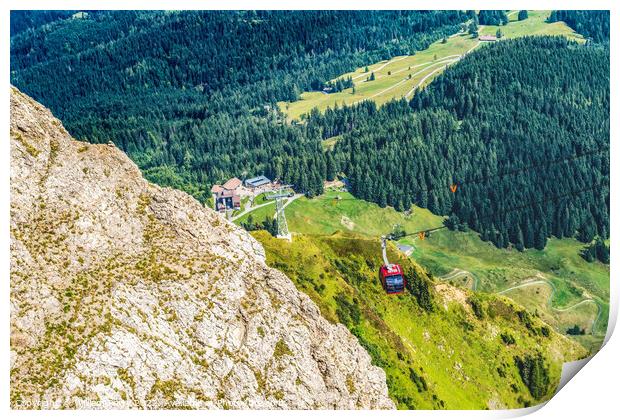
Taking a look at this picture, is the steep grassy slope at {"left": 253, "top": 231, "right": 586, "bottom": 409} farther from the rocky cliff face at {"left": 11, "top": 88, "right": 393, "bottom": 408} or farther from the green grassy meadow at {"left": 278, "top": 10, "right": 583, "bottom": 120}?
the green grassy meadow at {"left": 278, "top": 10, "right": 583, "bottom": 120}

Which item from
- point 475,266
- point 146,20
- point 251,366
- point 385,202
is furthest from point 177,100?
point 251,366

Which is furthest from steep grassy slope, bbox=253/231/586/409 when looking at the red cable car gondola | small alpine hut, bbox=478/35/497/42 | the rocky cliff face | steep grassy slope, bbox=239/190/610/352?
small alpine hut, bbox=478/35/497/42

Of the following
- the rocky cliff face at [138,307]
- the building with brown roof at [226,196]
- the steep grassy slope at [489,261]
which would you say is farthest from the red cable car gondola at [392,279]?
the building with brown roof at [226,196]

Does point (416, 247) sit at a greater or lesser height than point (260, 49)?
lesser

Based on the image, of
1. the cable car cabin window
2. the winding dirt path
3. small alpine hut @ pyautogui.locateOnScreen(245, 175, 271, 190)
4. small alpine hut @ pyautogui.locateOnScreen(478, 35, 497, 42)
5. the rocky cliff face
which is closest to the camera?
the rocky cliff face

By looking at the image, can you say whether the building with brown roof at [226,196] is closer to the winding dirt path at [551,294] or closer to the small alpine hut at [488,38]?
the winding dirt path at [551,294]

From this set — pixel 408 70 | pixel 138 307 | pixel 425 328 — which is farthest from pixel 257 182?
pixel 138 307

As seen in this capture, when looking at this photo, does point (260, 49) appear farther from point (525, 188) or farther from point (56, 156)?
point (56, 156)
